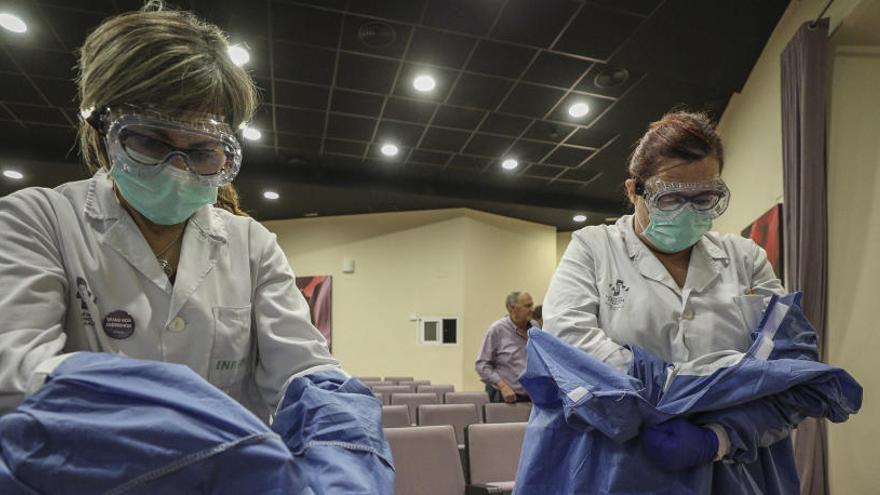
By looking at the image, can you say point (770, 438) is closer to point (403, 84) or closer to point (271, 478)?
point (271, 478)

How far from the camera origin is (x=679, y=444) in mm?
1044

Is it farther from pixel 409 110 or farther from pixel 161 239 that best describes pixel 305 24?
pixel 161 239

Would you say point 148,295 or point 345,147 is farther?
point 345,147

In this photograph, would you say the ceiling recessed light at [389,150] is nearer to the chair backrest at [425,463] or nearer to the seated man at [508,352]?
the seated man at [508,352]

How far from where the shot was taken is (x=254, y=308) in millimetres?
932

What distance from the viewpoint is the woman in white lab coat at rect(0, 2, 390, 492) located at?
78 centimetres

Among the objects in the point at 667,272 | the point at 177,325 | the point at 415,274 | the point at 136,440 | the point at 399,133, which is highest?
the point at 399,133

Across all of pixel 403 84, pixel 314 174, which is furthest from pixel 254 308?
pixel 314 174

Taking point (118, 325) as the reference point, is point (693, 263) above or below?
above

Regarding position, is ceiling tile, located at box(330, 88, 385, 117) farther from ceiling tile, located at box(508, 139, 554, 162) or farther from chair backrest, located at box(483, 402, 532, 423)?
chair backrest, located at box(483, 402, 532, 423)

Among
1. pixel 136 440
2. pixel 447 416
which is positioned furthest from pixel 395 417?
pixel 136 440

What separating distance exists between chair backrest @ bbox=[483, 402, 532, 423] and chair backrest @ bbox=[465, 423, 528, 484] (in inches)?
47.6

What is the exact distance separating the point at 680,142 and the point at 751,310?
45cm

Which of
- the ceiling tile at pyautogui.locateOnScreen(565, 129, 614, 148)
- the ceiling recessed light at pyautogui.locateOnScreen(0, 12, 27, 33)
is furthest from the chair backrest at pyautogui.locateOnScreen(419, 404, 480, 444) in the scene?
the ceiling recessed light at pyautogui.locateOnScreen(0, 12, 27, 33)
